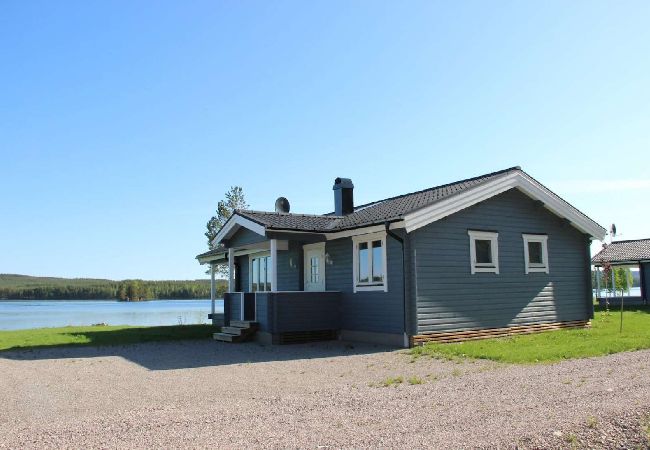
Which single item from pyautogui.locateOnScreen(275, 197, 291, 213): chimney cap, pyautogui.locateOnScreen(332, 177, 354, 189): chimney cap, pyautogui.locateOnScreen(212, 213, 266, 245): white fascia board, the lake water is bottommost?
the lake water

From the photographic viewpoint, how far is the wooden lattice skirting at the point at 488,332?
1322 cm

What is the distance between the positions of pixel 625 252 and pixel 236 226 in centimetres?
2229

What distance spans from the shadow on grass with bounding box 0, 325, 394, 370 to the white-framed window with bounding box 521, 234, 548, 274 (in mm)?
5208

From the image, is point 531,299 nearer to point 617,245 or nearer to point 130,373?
point 130,373

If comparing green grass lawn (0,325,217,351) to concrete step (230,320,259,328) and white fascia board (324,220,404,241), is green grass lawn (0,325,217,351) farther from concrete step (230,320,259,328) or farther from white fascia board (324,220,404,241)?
white fascia board (324,220,404,241)

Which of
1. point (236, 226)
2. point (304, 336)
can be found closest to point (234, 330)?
point (304, 336)

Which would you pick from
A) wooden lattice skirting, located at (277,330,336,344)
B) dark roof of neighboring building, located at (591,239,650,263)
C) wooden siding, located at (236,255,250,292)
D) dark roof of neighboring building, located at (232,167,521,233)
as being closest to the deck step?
wooden lattice skirting, located at (277,330,336,344)

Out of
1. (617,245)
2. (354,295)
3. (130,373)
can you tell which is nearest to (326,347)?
(354,295)

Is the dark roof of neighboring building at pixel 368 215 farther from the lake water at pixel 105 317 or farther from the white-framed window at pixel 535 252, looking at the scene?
the lake water at pixel 105 317

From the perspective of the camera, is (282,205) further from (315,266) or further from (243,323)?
(243,323)

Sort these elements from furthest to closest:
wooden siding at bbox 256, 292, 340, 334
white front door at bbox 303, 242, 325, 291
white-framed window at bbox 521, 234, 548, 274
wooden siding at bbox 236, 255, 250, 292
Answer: wooden siding at bbox 236, 255, 250, 292
white front door at bbox 303, 242, 325, 291
white-framed window at bbox 521, 234, 548, 274
wooden siding at bbox 256, 292, 340, 334

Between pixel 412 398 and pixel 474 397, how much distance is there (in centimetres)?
77

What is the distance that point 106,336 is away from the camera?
17.5 metres

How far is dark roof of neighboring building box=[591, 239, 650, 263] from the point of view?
2830cm
